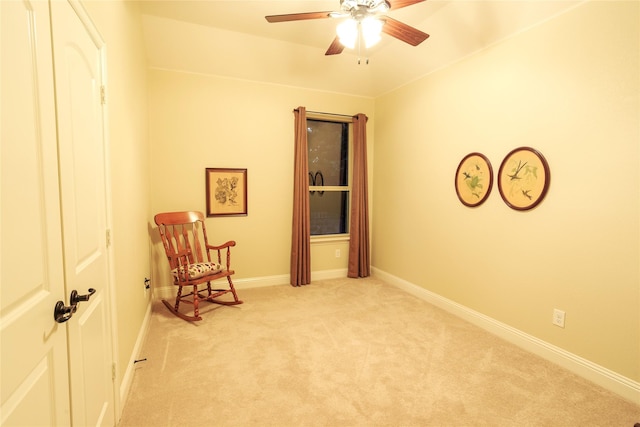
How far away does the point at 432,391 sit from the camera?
6.37ft

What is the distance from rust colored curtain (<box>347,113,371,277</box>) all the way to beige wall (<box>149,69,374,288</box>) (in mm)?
300

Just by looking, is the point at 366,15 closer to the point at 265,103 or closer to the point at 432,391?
the point at 265,103

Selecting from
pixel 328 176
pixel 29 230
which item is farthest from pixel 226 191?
pixel 29 230

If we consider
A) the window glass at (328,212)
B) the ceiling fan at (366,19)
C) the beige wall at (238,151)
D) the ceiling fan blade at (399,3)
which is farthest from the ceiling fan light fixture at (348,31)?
the window glass at (328,212)

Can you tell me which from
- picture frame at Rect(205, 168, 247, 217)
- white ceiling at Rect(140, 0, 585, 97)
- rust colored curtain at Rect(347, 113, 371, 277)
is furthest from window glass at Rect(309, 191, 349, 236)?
white ceiling at Rect(140, 0, 585, 97)

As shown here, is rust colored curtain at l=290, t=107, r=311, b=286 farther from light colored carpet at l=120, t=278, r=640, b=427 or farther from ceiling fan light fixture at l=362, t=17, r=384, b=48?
ceiling fan light fixture at l=362, t=17, r=384, b=48

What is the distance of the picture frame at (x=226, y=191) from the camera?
3660 millimetres

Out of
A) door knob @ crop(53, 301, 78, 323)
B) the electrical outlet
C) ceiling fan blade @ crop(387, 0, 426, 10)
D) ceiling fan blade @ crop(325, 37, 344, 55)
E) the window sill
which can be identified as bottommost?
the electrical outlet

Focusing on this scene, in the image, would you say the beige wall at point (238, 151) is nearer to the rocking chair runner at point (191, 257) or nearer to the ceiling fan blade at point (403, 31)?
the rocking chair runner at point (191, 257)

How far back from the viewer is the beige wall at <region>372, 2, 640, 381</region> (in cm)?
195

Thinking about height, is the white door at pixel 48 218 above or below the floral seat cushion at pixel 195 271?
above

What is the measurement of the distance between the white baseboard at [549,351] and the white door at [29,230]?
9.73 ft

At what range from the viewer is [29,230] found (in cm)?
85

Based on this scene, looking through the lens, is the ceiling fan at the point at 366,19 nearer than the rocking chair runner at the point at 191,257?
Yes
